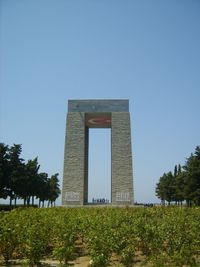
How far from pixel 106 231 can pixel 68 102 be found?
3051cm

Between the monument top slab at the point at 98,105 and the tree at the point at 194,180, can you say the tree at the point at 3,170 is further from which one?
the tree at the point at 194,180

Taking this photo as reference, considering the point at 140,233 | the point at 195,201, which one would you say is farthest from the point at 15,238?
the point at 195,201

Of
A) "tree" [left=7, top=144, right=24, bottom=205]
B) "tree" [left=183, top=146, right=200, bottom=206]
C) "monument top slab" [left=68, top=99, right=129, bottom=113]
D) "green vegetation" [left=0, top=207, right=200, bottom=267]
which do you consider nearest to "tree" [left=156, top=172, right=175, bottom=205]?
"monument top slab" [left=68, top=99, right=129, bottom=113]

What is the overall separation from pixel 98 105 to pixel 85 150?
15.7 feet

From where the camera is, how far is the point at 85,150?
4006cm

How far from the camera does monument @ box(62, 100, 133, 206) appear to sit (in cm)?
3725

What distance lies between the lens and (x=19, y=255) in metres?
10.5

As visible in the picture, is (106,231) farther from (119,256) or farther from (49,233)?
(49,233)

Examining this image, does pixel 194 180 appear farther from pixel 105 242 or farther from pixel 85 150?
pixel 105 242

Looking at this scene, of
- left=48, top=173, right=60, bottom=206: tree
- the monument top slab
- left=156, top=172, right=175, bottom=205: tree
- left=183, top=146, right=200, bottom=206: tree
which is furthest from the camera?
left=48, top=173, right=60, bottom=206: tree

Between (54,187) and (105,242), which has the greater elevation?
(54,187)

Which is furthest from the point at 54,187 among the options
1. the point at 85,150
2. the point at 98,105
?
the point at 98,105

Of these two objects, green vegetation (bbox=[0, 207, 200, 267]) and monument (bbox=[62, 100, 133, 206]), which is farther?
monument (bbox=[62, 100, 133, 206])

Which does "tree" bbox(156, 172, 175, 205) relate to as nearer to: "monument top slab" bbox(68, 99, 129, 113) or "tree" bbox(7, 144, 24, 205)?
"monument top slab" bbox(68, 99, 129, 113)
